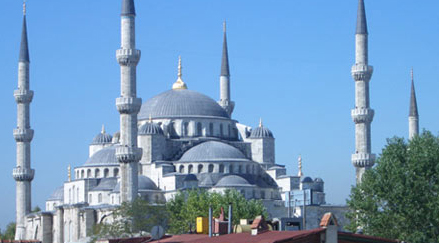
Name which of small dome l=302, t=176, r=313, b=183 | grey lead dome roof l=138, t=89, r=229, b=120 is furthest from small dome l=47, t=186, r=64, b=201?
small dome l=302, t=176, r=313, b=183

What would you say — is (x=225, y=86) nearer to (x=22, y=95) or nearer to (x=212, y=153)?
(x=212, y=153)

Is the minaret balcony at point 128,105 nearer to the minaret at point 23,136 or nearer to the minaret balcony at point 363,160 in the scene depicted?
the minaret at point 23,136

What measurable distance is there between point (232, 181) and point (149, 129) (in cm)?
789

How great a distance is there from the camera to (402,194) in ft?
144

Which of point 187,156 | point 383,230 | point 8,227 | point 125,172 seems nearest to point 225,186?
point 187,156

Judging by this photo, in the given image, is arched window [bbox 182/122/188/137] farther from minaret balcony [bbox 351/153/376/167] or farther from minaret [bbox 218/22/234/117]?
minaret balcony [bbox 351/153/376/167]

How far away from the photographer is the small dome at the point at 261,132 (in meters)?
92.8

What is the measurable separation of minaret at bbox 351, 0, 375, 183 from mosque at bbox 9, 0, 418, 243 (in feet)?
0.20

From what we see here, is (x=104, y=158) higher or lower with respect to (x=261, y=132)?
lower

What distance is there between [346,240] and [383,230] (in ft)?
51.8

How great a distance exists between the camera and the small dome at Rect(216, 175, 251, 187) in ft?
269

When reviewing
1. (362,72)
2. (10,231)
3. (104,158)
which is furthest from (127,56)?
(10,231)

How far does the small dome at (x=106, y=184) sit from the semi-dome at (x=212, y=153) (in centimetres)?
540

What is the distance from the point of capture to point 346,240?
28500 mm
